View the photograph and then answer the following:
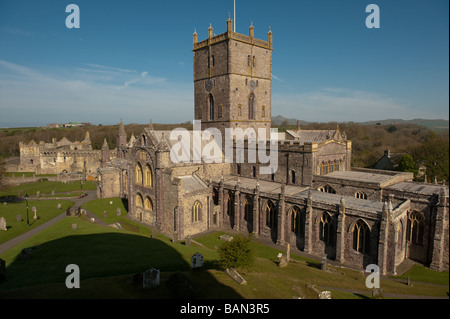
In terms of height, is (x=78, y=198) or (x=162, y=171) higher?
(x=162, y=171)

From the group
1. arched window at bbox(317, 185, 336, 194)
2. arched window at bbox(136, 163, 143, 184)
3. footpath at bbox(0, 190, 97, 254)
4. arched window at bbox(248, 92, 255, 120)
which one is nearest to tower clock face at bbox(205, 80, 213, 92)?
arched window at bbox(248, 92, 255, 120)

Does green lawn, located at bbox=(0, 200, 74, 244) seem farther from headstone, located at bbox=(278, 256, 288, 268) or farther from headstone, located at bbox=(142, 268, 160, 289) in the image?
headstone, located at bbox=(278, 256, 288, 268)

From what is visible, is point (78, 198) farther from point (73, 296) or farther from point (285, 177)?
point (73, 296)

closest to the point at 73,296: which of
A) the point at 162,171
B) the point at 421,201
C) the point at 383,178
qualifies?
the point at 162,171

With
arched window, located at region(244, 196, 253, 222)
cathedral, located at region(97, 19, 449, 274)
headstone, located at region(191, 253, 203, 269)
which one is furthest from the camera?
arched window, located at region(244, 196, 253, 222)

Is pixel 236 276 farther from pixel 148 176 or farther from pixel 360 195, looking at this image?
pixel 148 176

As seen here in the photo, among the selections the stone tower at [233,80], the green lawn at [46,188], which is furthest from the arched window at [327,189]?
the green lawn at [46,188]
